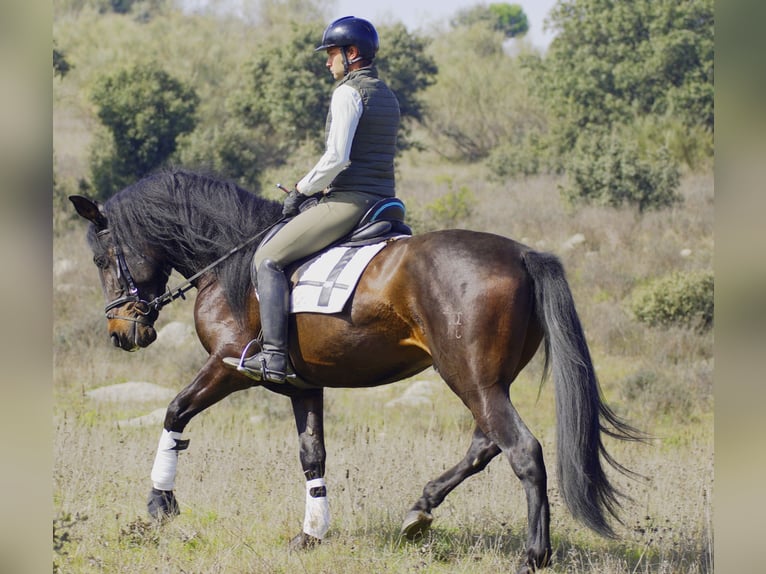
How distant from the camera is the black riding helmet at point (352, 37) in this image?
5727 millimetres

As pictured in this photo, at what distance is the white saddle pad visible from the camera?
5.43 m

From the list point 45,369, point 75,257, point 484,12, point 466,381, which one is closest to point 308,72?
point 75,257

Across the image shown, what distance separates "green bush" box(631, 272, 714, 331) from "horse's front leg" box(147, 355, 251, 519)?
1062 cm

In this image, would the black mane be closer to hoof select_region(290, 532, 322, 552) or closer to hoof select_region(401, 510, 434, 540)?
hoof select_region(290, 532, 322, 552)

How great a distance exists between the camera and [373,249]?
556cm

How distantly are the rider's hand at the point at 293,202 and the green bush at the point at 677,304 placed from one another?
10.5m

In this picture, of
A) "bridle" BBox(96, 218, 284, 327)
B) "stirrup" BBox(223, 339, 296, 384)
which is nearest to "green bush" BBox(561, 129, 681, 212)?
"bridle" BBox(96, 218, 284, 327)

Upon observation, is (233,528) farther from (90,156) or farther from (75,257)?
(90,156)

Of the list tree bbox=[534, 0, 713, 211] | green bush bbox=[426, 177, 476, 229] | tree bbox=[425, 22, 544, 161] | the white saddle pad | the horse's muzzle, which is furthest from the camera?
tree bbox=[425, 22, 544, 161]

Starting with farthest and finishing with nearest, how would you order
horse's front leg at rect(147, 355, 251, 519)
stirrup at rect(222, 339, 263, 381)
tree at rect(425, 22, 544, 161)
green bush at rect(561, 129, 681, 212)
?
tree at rect(425, 22, 544, 161)
green bush at rect(561, 129, 681, 212)
horse's front leg at rect(147, 355, 251, 519)
stirrup at rect(222, 339, 263, 381)

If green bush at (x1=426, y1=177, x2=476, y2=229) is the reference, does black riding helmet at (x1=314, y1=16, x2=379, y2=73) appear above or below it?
below

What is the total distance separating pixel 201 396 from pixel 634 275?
12.8 m

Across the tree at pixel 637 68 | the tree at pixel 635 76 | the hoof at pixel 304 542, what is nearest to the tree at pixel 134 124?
the tree at pixel 635 76

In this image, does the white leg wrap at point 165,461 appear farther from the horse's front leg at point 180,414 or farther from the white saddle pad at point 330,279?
the white saddle pad at point 330,279
